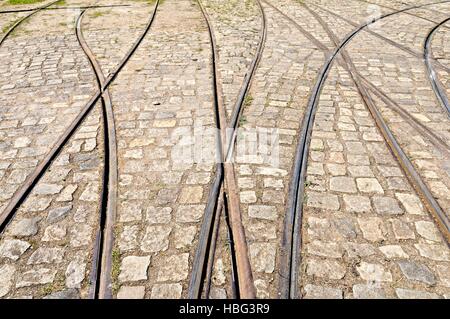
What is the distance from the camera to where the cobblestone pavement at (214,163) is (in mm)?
3176

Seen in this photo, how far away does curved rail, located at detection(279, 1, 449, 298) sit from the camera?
3084mm

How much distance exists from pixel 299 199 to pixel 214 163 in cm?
118

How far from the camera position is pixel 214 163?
447 centimetres

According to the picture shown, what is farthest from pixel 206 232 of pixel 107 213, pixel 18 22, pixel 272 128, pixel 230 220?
pixel 18 22

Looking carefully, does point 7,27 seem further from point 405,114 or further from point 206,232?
point 405,114

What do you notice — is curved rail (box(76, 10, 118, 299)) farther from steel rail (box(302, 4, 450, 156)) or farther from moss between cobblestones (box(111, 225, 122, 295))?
steel rail (box(302, 4, 450, 156))

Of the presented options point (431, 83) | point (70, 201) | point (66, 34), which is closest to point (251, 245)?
point (70, 201)

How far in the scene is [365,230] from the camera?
11.7 feet

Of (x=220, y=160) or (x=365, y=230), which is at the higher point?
(x=220, y=160)

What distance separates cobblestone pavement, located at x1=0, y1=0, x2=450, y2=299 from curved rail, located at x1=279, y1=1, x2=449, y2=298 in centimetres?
7

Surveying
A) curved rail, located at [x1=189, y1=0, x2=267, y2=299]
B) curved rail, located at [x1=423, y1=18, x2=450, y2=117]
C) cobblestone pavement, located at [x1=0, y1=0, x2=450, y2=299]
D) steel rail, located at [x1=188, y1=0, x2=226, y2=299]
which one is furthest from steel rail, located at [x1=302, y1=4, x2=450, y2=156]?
steel rail, located at [x1=188, y1=0, x2=226, y2=299]

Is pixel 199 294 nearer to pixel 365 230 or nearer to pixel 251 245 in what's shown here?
pixel 251 245

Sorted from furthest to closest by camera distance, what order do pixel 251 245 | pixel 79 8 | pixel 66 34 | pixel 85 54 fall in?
pixel 79 8 < pixel 66 34 < pixel 85 54 < pixel 251 245
